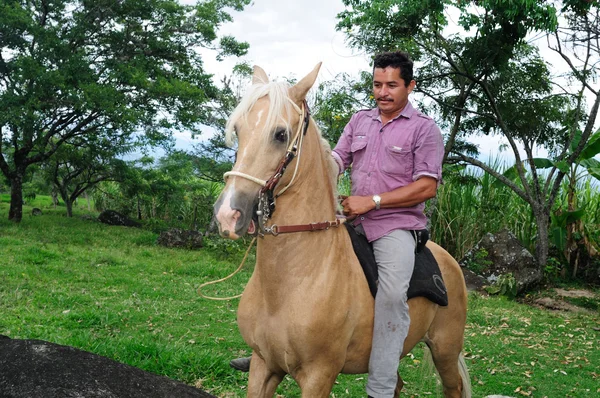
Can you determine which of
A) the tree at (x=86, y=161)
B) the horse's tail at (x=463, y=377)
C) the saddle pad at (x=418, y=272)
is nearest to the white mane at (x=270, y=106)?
the saddle pad at (x=418, y=272)

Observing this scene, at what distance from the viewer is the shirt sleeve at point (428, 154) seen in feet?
9.64

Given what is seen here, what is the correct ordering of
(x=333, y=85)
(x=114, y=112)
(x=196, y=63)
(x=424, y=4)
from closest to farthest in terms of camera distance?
(x=424, y=4)
(x=333, y=85)
(x=114, y=112)
(x=196, y=63)

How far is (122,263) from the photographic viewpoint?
1031 centimetres

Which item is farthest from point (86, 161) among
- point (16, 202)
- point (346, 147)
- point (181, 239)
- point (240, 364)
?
point (346, 147)

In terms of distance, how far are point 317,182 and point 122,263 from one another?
847cm

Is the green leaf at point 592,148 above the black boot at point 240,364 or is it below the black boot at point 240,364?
above

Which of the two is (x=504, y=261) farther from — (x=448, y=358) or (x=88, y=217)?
(x=88, y=217)

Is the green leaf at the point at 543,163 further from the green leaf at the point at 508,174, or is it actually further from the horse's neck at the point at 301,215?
the horse's neck at the point at 301,215

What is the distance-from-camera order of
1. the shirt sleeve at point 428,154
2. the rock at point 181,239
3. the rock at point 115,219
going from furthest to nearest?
the rock at point 115,219
the rock at point 181,239
the shirt sleeve at point 428,154

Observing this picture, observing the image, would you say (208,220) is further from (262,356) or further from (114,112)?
(262,356)

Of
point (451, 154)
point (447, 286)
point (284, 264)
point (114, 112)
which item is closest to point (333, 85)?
point (451, 154)

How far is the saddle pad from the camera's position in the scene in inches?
117

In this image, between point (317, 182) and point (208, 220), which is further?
point (208, 220)

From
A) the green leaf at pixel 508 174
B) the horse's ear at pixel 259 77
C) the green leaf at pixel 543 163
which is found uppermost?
the green leaf at pixel 543 163
